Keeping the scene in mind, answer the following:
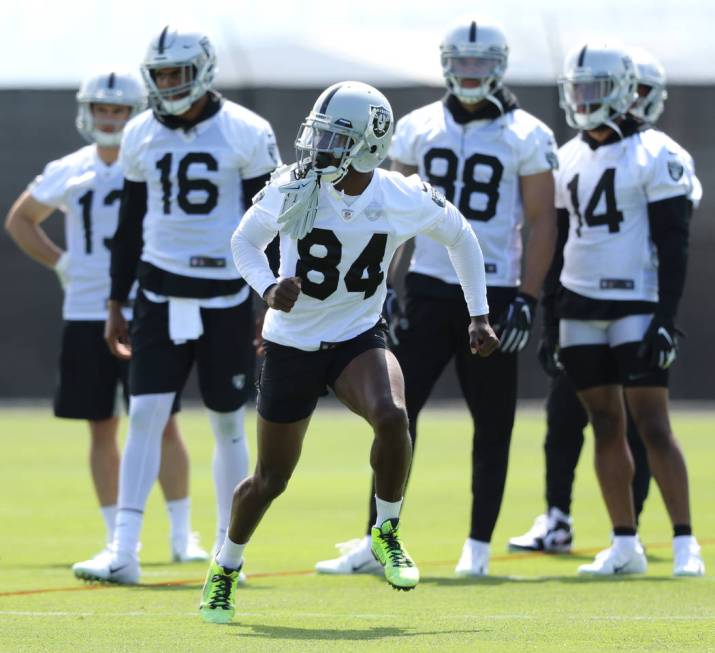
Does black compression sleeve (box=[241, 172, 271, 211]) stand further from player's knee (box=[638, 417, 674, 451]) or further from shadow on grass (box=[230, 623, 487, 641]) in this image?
shadow on grass (box=[230, 623, 487, 641])

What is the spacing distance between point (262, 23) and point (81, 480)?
8.09 m

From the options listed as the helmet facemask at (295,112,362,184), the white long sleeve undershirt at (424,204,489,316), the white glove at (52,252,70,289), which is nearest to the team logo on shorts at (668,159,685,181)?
the white long sleeve undershirt at (424,204,489,316)

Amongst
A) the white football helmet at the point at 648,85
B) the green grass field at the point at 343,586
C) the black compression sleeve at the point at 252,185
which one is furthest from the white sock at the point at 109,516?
the white football helmet at the point at 648,85

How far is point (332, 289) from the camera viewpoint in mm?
6402

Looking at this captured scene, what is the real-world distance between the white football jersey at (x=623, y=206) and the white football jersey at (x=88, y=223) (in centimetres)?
215

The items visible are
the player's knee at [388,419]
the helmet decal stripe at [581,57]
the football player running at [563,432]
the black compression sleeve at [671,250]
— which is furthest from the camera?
the football player running at [563,432]

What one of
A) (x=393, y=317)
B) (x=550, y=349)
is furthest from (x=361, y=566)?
(x=550, y=349)

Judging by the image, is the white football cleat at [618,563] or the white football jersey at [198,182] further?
the white football cleat at [618,563]

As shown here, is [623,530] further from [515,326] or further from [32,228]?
[32,228]

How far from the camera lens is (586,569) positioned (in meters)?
7.89

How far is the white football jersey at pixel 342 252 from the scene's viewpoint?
638 centimetres

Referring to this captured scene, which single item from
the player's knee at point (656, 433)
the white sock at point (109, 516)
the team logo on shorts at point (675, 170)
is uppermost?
the team logo on shorts at point (675, 170)

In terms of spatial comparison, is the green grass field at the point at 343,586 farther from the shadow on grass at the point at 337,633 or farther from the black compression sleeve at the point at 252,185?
the black compression sleeve at the point at 252,185

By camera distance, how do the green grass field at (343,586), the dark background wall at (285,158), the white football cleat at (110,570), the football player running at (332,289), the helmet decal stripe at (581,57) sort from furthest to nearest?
the dark background wall at (285,158) → the helmet decal stripe at (581,57) → the white football cleat at (110,570) → the football player running at (332,289) → the green grass field at (343,586)
